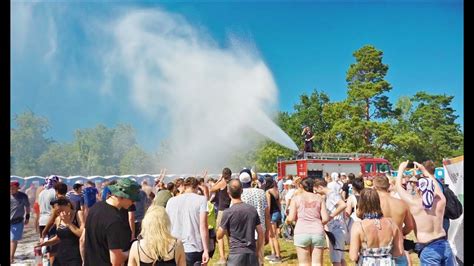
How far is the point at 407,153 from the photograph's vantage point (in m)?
35.4

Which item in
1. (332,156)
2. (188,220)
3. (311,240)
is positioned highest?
(332,156)

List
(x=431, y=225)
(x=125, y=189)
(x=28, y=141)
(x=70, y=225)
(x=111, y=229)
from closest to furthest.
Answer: (x=111, y=229)
(x=125, y=189)
(x=431, y=225)
(x=70, y=225)
(x=28, y=141)

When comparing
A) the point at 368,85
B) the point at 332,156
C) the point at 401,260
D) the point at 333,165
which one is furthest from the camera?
the point at 368,85

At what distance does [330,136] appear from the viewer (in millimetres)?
37562

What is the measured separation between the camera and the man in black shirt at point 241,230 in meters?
5.32

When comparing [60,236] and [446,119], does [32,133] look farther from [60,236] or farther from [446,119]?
[60,236]

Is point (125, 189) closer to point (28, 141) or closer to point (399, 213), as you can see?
point (399, 213)

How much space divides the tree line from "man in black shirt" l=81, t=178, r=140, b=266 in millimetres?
28376

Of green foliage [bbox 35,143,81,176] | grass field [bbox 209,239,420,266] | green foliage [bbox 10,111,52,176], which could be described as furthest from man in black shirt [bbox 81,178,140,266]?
green foliage [bbox 35,143,81,176]

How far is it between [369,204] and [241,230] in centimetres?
144

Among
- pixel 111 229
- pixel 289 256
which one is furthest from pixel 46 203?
pixel 111 229

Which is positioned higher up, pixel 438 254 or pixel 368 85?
pixel 368 85

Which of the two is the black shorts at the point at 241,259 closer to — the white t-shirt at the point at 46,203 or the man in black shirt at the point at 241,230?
the man in black shirt at the point at 241,230

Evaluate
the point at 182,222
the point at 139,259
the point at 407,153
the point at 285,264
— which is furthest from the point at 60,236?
the point at 407,153
